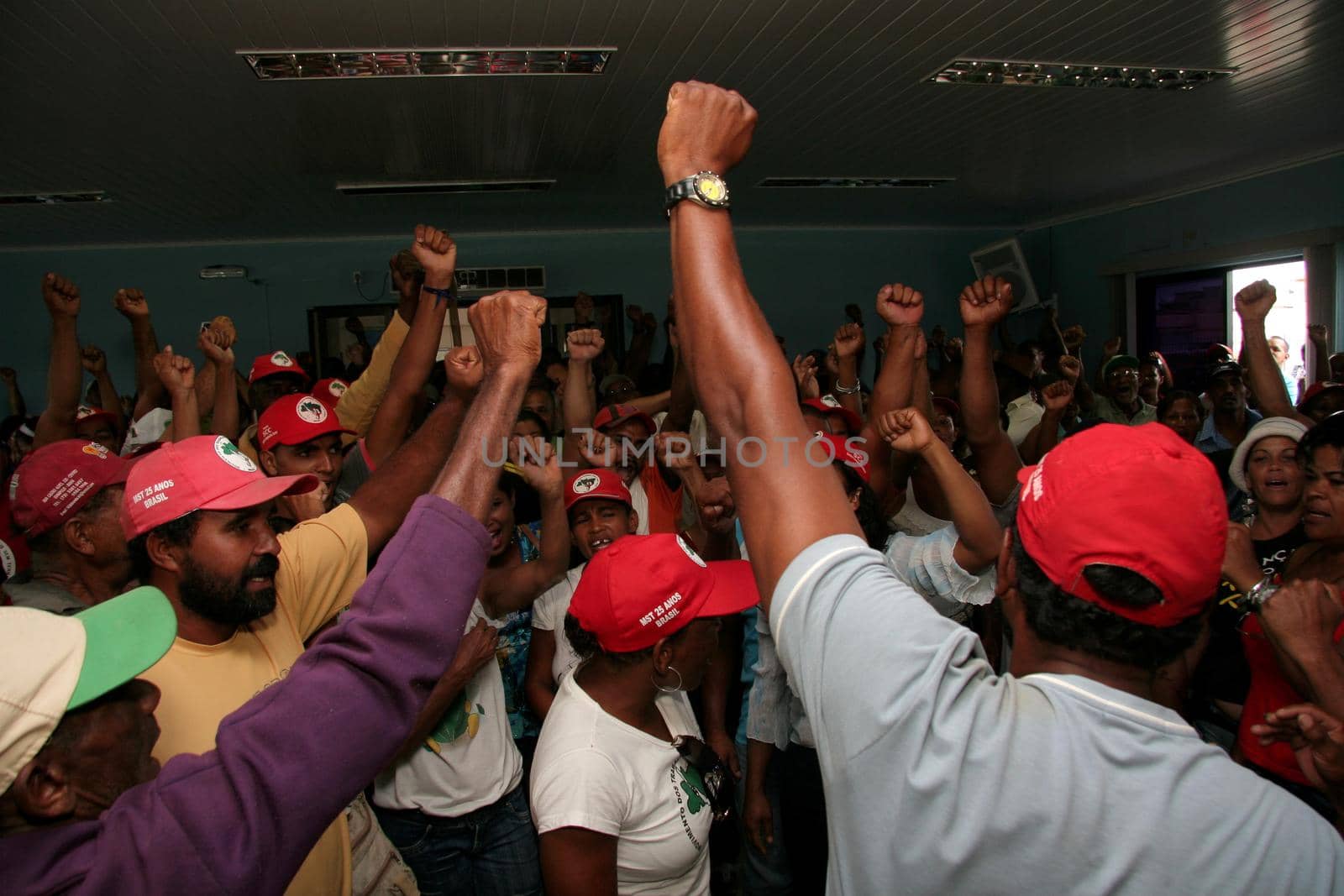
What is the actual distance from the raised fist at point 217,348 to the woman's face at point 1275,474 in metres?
3.92

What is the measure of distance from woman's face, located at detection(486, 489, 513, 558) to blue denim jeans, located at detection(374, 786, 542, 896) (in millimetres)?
713

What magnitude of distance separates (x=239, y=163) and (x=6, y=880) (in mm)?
5952

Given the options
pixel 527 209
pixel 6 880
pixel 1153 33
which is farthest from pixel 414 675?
pixel 527 209

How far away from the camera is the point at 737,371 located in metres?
0.85

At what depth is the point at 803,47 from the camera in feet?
13.5

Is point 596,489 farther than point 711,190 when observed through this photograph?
Yes

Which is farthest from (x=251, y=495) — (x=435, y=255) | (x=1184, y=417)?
(x=1184, y=417)

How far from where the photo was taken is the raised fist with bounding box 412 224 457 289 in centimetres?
220

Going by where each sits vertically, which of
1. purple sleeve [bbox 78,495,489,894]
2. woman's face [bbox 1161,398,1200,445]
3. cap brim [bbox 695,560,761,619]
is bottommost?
cap brim [bbox 695,560,761,619]

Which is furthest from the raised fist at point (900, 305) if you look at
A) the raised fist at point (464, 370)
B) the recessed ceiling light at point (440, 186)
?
the recessed ceiling light at point (440, 186)

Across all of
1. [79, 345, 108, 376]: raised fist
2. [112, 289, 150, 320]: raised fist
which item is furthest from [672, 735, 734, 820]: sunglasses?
[79, 345, 108, 376]: raised fist

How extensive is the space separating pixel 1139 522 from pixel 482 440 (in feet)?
2.56

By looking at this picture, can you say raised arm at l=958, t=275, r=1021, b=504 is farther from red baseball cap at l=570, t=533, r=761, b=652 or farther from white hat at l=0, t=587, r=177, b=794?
white hat at l=0, t=587, r=177, b=794

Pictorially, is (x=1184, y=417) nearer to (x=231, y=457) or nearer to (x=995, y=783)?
(x=995, y=783)
